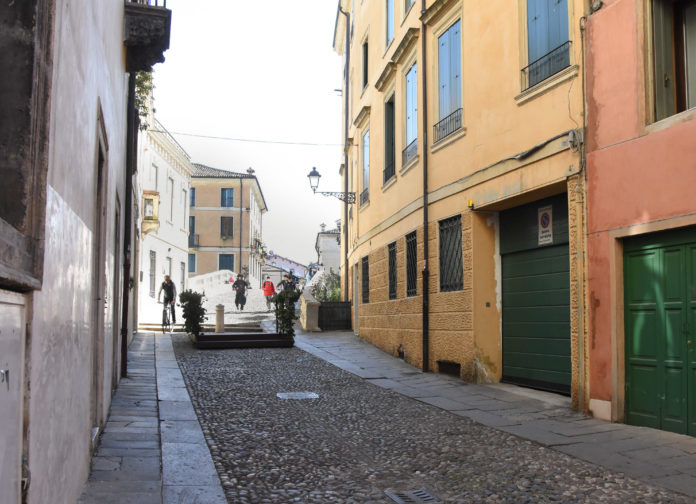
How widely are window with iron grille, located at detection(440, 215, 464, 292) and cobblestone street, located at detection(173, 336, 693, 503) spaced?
8.23 feet

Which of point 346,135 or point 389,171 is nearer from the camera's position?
point 389,171

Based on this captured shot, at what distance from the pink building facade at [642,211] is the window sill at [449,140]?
3.29 metres

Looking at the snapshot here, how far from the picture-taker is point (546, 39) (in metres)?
8.99

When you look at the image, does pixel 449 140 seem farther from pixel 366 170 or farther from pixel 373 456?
pixel 366 170

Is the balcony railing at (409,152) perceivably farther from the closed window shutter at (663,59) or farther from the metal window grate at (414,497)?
the metal window grate at (414,497)

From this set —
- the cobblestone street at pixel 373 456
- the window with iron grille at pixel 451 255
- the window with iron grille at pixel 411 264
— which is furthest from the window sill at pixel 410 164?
the cobblestone street at pixel 373 456

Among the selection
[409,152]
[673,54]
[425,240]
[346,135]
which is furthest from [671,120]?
[346,135]

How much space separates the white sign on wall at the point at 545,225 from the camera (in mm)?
9266

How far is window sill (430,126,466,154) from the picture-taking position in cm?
1110

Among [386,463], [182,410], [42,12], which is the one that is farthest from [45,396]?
[182,410]

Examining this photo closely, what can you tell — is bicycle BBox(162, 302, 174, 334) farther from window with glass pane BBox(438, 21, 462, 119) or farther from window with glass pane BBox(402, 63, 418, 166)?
window with glass pane BBox(438, 21, 462, 119)

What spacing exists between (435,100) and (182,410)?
7561 millimetres

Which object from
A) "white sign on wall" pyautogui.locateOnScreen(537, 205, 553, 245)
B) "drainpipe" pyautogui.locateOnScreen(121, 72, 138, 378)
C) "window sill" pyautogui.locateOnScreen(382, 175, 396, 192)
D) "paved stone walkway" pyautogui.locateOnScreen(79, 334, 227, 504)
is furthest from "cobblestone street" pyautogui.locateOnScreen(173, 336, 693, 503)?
"window sill" pyautogui.locateOnScreen(382, 175, 396, 192)

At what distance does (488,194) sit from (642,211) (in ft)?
10.8
